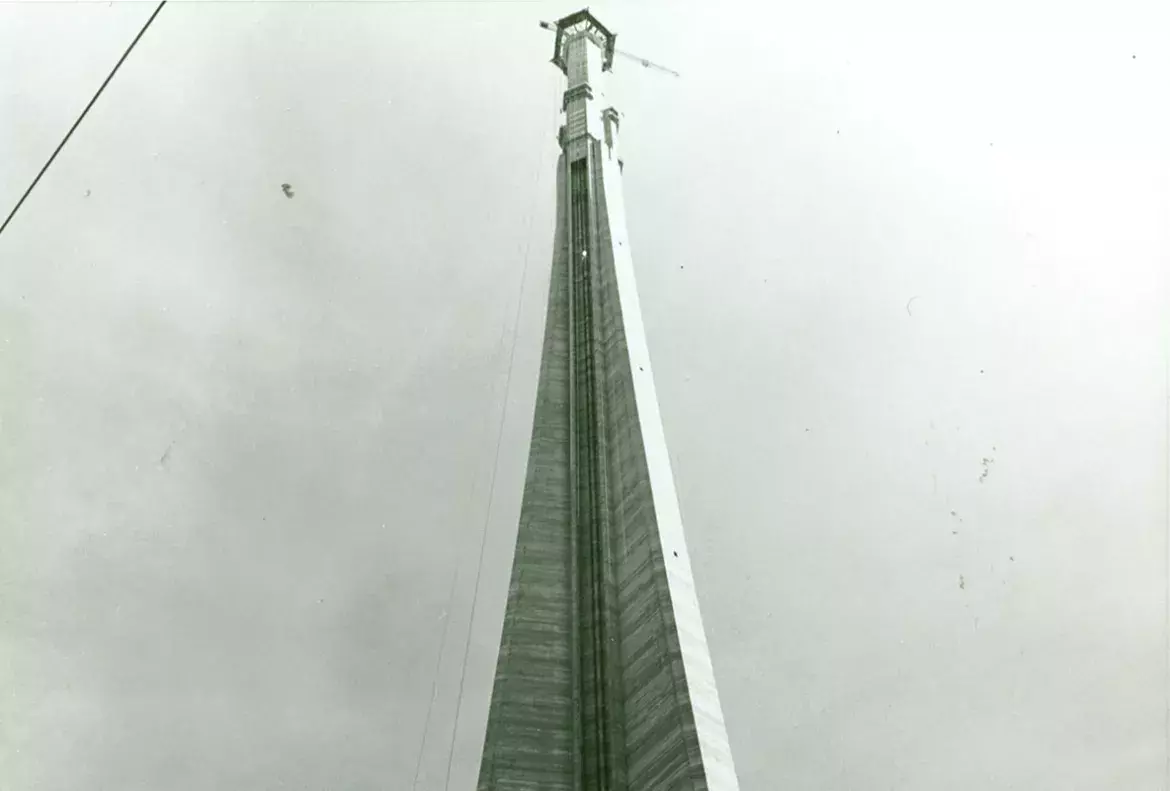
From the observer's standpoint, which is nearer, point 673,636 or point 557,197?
point 673,636

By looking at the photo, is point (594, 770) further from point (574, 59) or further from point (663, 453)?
point (574, 59)

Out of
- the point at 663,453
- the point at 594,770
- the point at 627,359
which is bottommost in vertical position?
the point at 594,770

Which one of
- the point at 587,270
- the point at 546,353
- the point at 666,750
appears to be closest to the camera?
the point at 666,750

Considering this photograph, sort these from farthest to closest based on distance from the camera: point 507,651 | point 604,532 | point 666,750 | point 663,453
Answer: point 663,453 → point 604,532 → point 507,651 → point 666,750

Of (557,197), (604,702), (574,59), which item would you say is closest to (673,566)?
(604,702)

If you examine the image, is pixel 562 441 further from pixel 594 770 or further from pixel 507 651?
pixel 594 770

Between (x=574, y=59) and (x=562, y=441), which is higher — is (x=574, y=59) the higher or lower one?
the higher one
